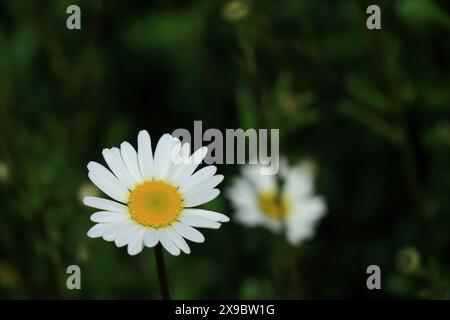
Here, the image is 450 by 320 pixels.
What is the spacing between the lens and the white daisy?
141cm

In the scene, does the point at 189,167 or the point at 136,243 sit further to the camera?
the point at 189,167

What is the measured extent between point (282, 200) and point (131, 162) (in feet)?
4.42

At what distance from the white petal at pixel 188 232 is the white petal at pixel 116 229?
86 millimetres

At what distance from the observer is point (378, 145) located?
2.92 metres

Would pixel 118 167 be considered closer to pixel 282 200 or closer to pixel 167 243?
pixel 167 243

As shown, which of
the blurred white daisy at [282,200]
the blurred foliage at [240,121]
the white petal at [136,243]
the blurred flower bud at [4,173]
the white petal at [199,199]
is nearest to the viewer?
the white petal at [136,243]

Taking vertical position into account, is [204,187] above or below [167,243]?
above

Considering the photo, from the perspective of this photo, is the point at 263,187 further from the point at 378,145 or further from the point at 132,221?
the point at 132,221

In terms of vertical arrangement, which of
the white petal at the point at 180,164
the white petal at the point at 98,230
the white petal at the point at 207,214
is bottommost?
the white petal at the point at 98,230

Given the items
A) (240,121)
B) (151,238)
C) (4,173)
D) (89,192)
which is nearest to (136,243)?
(151,238)

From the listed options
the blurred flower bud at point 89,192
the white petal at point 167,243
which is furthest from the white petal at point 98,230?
the blurred flower bud at point 89,192

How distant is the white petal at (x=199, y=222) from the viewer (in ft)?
4.54

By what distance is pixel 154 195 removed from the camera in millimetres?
1555

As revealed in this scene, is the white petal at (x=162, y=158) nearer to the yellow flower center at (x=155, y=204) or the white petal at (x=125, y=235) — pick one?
the yellow flower center at (x=155, y=204)
